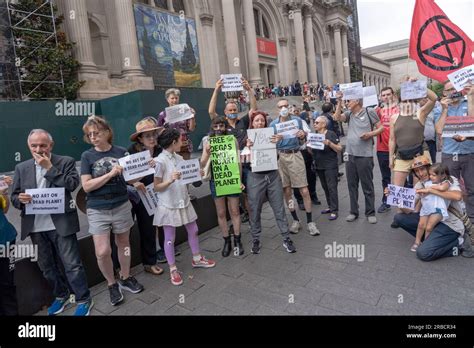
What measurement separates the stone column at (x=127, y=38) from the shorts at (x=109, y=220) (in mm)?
15214

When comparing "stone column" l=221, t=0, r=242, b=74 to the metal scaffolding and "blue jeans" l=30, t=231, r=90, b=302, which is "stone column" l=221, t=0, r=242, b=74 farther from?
"blue jeans" l=30, t=231, r=90, b=302

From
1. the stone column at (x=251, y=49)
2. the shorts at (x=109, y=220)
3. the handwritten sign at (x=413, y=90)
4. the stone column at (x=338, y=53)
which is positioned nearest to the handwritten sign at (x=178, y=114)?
the shorts at (x=109, y=220)

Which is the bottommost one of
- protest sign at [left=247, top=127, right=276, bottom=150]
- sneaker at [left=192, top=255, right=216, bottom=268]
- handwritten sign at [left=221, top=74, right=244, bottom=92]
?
sneaker at [left=192, top=255, right=216, bottom=268]

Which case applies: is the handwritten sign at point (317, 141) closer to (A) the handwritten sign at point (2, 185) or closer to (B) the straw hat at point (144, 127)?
(B) the straw hat at point (144, 127)

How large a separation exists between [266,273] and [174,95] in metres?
3.22

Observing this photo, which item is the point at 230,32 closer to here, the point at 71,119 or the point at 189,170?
the point at 71,119

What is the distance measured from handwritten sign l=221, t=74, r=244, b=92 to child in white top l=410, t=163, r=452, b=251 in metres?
2.93

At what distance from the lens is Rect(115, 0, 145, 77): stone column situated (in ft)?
55.4

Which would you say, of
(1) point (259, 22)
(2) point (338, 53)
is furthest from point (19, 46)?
(2) point (338, 53)

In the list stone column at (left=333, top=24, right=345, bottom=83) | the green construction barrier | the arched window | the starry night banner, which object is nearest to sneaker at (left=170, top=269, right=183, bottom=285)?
the green construction barrier

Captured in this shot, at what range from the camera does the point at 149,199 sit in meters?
3.98
